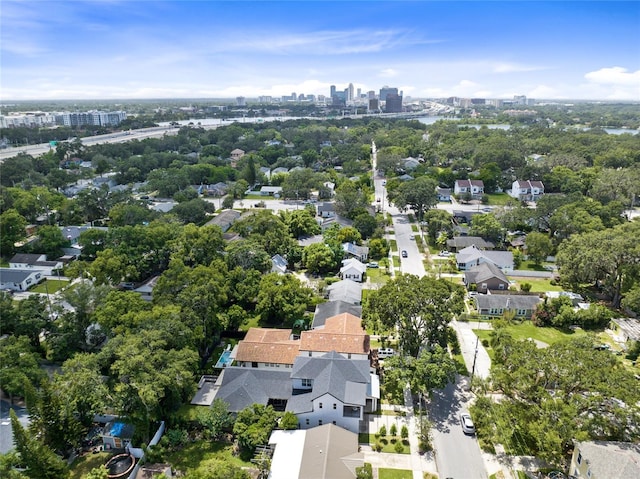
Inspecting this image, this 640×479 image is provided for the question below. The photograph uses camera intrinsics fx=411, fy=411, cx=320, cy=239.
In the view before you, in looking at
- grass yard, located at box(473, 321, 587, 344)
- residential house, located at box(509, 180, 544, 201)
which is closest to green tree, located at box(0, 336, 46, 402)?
grass yard, located at box(473, 321, 587, 344)

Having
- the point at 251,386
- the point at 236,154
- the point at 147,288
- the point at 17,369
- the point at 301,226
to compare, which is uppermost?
the point at 236,154

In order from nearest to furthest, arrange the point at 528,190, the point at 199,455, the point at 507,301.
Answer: the point at 199,455 → the point at 507,301 → the point at 528,190

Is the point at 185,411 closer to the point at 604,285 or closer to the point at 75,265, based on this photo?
the point at 75,265

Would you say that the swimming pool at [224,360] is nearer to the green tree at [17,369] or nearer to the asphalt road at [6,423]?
the green tree at [17,369]

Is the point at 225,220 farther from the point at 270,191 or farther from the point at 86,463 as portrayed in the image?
the point at 86,463

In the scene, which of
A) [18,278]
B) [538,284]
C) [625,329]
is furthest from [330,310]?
[18,278]

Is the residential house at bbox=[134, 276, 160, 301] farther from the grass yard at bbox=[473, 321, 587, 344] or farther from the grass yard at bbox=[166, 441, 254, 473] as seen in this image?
the grass yard at bbox=[473, 321, 587, 344]
